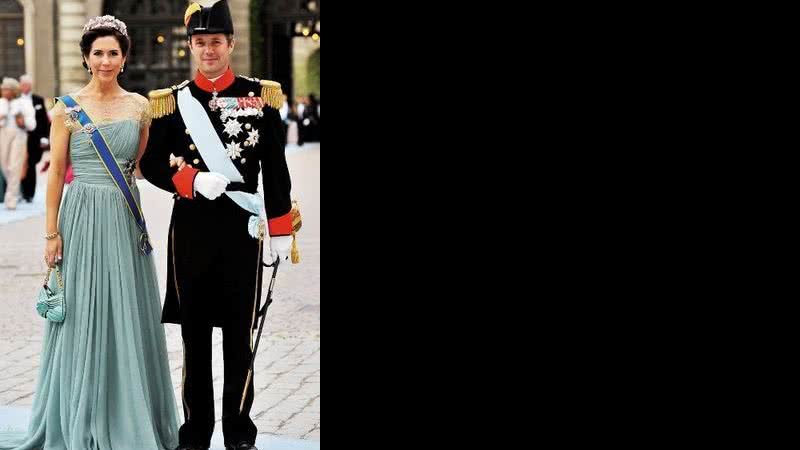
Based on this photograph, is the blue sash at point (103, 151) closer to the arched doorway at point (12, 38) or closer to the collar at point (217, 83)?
the collar at point (217, 83)

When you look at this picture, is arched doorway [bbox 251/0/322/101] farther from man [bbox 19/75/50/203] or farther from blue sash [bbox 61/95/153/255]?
blue sash [bbox 61/95/153/255]

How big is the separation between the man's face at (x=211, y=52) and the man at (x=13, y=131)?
43.4 ft

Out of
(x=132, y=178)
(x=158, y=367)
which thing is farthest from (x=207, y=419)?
(x=132, y=178)

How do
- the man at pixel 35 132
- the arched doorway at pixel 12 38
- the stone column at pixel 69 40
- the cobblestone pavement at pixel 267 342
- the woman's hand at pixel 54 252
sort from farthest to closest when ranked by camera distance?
the arched doorway at pixel 12 38
the stone column at pixel 69 40
the man at pixel 35 132
the cobblestone pavement at pixel 267 342
the woman's hand at pixel 54 252

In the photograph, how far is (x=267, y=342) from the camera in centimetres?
790

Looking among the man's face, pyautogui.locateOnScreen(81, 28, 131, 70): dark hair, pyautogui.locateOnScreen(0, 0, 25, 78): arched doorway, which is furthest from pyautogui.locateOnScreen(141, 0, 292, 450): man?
pyautogui.locateOnScreen(0, 0, 25, 78): arched doorway

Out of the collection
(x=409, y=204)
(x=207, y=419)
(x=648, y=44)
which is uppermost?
(x=648, y=44)

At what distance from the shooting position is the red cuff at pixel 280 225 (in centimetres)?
479

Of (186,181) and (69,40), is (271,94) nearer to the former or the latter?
(186,181)

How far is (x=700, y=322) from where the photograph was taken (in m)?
2.29

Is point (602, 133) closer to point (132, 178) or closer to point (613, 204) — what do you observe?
point (613, 204)

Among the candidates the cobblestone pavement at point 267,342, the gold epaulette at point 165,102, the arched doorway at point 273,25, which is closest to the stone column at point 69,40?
the arched doorway at point 273,25

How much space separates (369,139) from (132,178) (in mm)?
2880

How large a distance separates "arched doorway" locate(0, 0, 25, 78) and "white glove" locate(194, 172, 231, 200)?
128 feet
